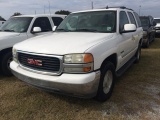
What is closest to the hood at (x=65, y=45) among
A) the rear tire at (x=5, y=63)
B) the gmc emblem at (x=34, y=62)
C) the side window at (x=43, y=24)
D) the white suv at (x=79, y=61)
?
the white suv at (x=79, y=61)

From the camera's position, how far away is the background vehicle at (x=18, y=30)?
5.34 m

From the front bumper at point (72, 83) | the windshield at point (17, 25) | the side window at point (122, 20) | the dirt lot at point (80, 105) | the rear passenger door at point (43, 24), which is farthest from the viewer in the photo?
the rear passenger door at point (43, 24)

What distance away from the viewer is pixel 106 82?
384 centimetres

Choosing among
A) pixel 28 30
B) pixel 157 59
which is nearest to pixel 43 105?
pixel 28 30

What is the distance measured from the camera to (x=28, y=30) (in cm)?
605

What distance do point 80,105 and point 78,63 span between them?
103 cm

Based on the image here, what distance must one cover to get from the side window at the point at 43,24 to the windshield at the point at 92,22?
5.29ft

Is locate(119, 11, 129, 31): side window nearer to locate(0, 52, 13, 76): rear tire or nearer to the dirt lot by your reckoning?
the dirt lot

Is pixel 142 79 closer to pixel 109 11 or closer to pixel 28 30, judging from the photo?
pixel 109 11

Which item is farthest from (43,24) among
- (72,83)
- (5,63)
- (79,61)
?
(72,83)

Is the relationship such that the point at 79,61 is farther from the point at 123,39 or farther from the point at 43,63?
the point at 123,39

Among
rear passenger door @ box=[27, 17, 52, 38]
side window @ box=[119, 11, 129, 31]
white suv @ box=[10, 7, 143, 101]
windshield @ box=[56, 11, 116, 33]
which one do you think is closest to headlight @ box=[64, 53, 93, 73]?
white suv @ box=[10, 7, 143, 101]

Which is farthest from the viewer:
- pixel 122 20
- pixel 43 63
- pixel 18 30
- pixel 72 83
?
pixel 18 30

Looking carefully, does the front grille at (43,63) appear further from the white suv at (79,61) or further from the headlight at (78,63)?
the headlight at (78,63)
